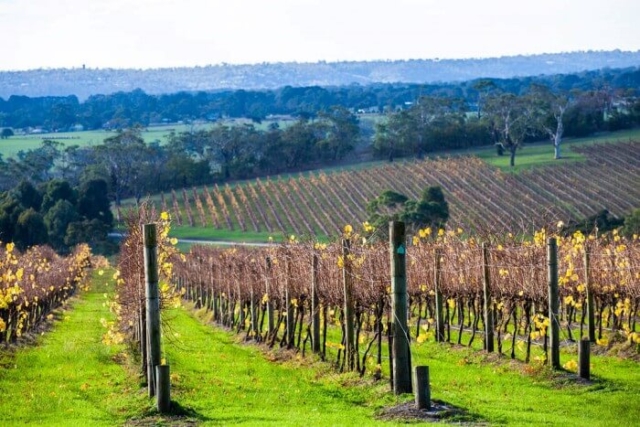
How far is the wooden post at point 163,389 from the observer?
617 inches

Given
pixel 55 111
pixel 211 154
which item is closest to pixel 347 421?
pixel 211 154

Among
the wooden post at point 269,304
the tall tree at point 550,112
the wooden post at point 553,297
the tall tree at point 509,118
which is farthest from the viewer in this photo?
the tall tree at point 550,112

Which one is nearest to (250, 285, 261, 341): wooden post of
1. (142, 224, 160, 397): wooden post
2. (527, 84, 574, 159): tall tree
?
(142, 224, 160, 397): wooden post

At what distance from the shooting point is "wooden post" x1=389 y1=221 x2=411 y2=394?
16.4m

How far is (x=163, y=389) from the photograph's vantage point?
15742 mm

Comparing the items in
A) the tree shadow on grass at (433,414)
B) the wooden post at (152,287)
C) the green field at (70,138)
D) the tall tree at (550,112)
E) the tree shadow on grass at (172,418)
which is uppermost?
the tall tree at (550,112)

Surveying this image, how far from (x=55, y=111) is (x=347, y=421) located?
189m

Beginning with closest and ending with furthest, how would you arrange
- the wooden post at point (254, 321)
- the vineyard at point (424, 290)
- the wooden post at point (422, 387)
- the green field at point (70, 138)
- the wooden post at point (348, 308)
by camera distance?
1. the wooden post at point (422, 387)
2. the wooden post at point (348, 308)
3. the vineyard at point (424, 290)
4. the wooden post at point (254, 321)
5. the green field at point (70, 138)

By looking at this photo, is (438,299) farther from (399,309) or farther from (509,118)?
(509,118)

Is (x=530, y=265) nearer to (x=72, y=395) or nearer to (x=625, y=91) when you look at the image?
(x=72, y=395)

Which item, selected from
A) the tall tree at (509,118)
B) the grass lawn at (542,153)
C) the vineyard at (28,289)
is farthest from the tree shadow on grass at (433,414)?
the tall tree at (509,118)

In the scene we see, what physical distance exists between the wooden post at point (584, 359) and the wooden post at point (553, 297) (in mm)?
847

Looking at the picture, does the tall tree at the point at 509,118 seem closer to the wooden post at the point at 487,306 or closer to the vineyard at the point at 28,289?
the vineyard at the point at 28,289

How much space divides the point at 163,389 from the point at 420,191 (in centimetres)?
7608
